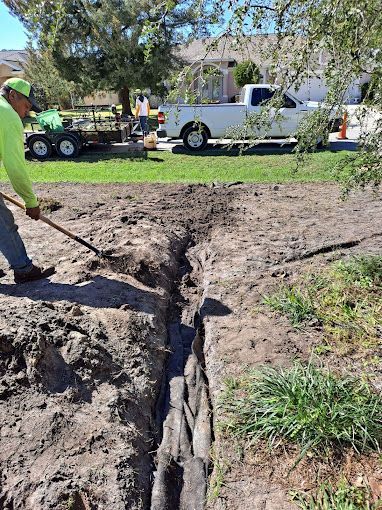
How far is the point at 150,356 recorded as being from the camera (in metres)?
3.83

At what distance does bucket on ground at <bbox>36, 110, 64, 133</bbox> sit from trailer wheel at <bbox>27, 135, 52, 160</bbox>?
33 cm

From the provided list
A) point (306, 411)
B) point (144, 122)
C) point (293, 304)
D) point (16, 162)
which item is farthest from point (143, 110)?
point (306, 411)

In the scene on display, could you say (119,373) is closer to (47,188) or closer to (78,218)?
(78,218)

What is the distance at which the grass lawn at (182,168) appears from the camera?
33.2 ft

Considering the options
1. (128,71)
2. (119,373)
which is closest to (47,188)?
(119,373)

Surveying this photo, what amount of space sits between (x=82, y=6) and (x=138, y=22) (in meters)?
2.74

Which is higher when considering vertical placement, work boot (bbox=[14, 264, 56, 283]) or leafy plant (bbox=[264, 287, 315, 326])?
work boot (bbox=[14, 264, 56, 283])

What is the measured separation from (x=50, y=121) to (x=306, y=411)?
1201 centimetres

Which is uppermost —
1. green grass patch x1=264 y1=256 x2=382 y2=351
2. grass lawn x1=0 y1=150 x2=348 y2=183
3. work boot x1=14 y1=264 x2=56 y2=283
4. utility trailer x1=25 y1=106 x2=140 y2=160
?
utility trailer x1=25 y1=106 x2=140 y2=160

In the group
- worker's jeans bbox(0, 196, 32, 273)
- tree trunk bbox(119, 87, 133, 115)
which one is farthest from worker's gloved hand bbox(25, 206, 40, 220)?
tree trunk bbox(119, 87, 133, 115)

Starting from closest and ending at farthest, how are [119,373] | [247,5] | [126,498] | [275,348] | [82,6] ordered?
[126,498] < [247,5] < [119,373] < [275,348] < [82,6]

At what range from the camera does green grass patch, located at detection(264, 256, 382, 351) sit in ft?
13.2

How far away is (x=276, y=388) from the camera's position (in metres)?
3.20

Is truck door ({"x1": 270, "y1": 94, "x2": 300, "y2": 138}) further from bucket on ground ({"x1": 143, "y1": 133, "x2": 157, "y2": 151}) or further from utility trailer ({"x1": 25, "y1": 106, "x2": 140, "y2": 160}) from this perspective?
utility trailer ({"x1": 25, "y1": 106, "x2": 140, "y2": 160})
